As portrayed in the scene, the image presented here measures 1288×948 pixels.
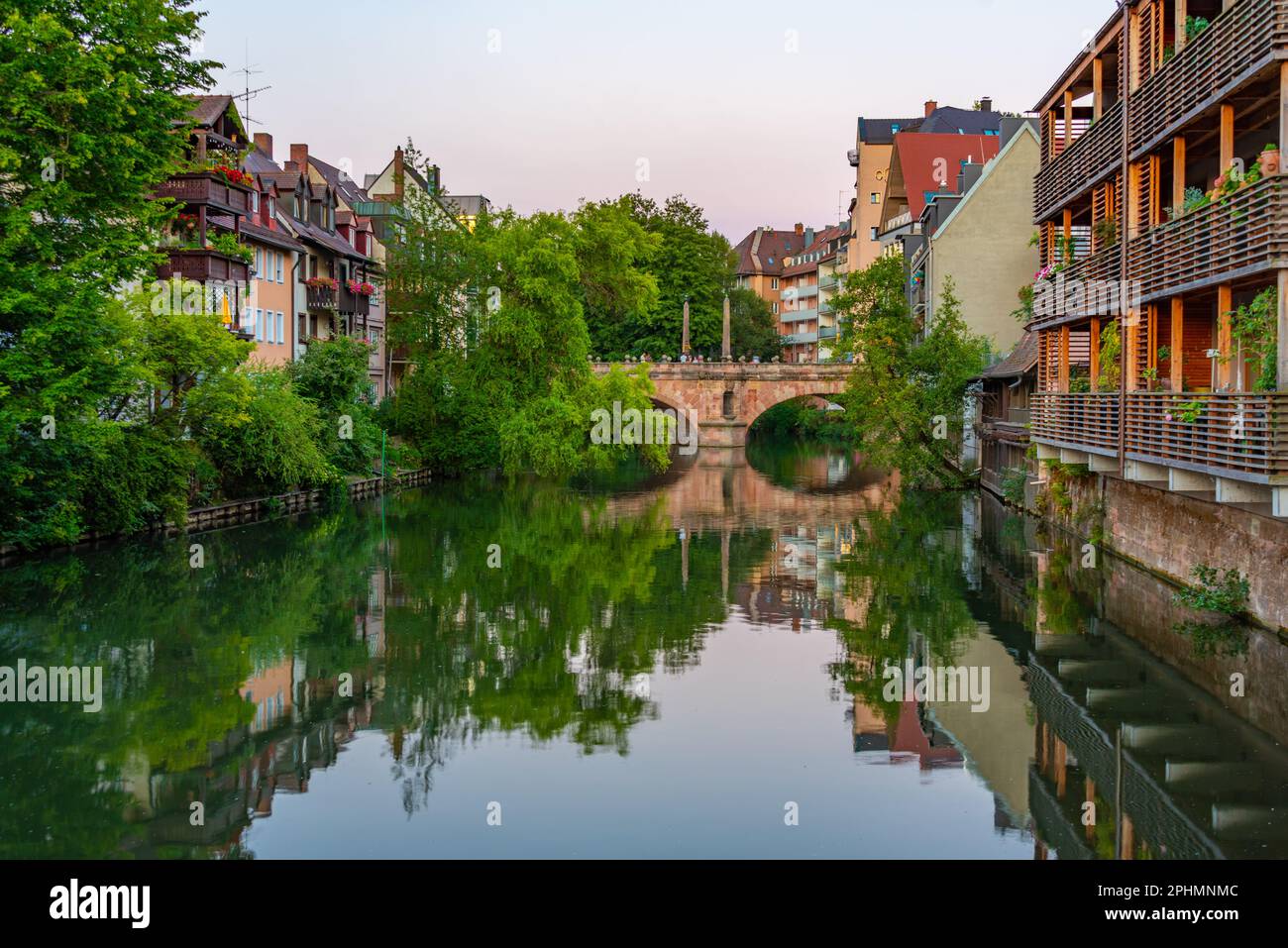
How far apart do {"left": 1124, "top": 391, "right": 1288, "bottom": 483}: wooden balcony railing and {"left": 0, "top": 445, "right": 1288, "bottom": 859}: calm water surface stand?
2.26m

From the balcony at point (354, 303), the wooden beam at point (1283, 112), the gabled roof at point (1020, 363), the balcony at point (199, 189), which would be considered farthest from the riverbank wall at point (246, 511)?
the wooden beam at point (1283, 112)

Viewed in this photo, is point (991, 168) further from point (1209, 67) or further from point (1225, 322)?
point (1225, 322)

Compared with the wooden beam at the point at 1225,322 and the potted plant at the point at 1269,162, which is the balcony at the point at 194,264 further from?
the potted plant at the point at 1269,162

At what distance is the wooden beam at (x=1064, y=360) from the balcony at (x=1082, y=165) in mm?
2608

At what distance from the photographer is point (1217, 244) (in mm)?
17828

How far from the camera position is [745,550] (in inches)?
1181

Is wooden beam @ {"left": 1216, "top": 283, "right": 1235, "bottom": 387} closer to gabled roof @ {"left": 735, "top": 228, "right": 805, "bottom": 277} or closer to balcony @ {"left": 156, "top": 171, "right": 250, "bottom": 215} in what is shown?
balcony @ {"left": 156, "top": 171, "right": 250, "bottom": 215}

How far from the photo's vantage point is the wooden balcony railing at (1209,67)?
16.2m

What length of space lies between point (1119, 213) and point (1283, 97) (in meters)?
7.24

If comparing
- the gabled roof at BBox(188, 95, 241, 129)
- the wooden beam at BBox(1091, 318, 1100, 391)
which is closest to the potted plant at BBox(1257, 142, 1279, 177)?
the wooden beam at BBox(1091, 318, 1100, 391)

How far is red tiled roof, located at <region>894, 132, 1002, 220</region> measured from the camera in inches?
2847
